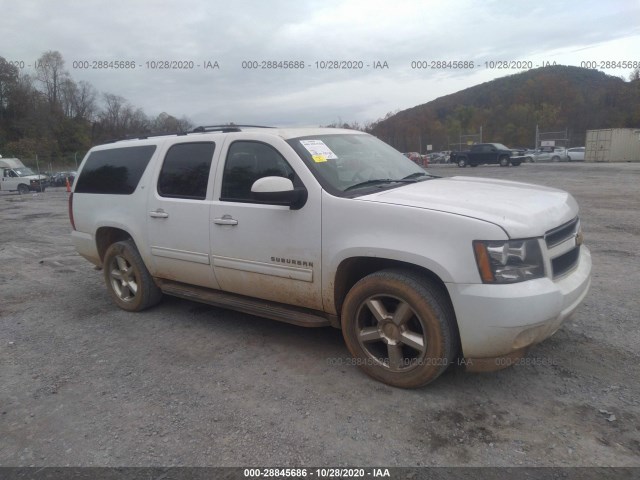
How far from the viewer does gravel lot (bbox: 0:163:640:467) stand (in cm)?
261

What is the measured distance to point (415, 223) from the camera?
302 centimetres

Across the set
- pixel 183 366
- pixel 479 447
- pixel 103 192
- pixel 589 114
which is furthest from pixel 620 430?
pixel 589 114

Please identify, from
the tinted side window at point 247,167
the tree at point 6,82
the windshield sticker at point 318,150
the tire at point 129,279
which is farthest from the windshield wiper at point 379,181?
the tree at point 6,82

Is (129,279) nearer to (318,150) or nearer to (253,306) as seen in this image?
(253,306)

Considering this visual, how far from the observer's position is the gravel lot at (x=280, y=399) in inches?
103

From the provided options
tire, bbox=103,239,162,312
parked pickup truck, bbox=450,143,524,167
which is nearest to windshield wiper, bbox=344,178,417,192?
tire, bbox=103,239,162,312

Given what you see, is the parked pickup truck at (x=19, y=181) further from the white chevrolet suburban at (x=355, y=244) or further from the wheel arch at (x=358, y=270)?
the wheel arch at (x=358, y=270)

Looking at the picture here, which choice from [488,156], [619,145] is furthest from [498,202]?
[619,145]

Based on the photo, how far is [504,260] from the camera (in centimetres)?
282

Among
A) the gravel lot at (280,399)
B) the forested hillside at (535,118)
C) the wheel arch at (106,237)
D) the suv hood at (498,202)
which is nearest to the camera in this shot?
the gravel lot at (280,399)

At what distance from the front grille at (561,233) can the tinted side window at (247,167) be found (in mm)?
1877

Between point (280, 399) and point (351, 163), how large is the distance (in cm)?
191

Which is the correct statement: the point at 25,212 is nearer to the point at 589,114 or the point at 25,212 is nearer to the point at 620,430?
the point at 620,430

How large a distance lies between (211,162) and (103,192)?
1704 millimetres
